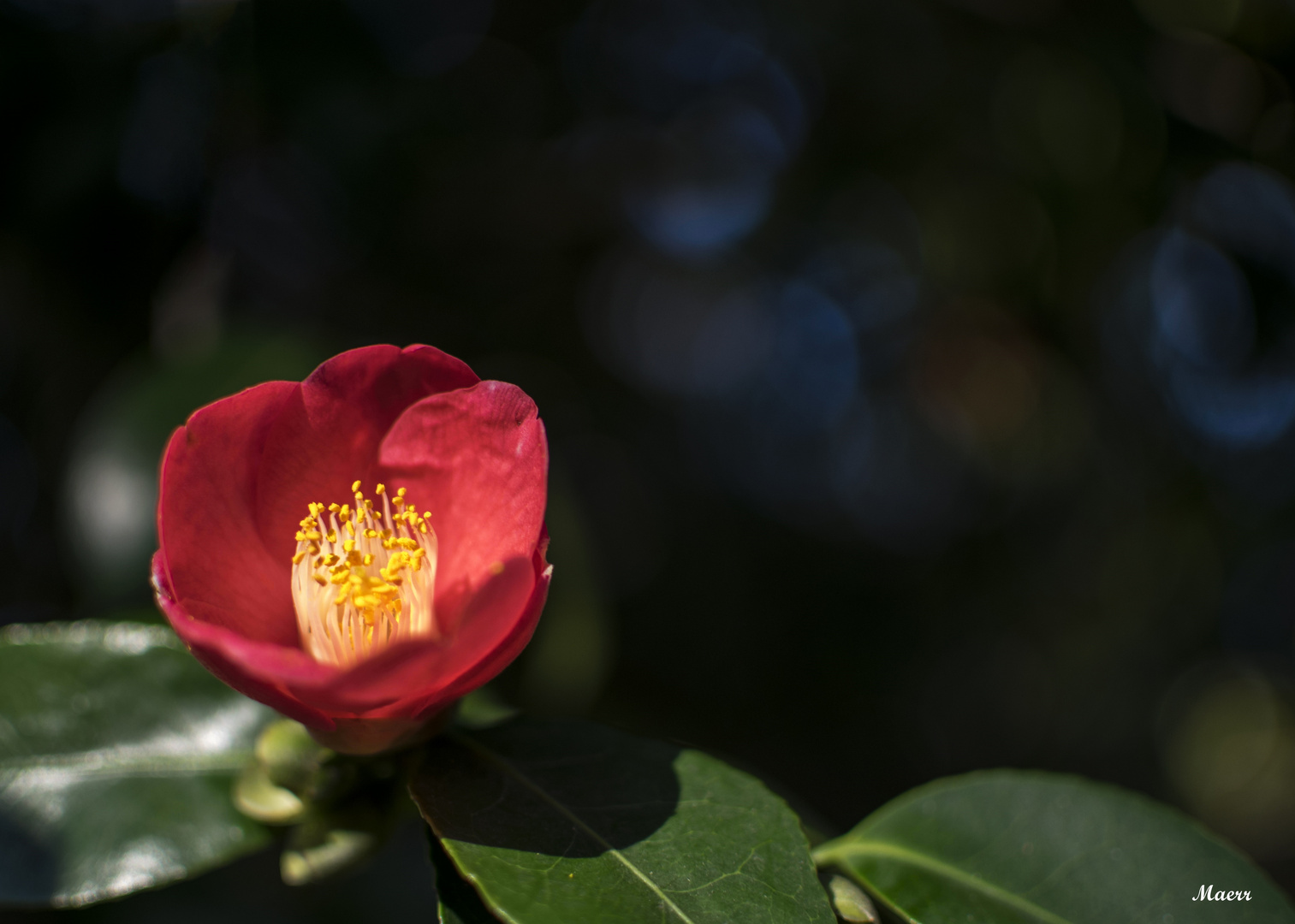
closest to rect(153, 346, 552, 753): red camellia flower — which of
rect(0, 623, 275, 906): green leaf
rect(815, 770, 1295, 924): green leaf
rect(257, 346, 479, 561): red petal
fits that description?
rect(257, 346, 479, 561): red petal

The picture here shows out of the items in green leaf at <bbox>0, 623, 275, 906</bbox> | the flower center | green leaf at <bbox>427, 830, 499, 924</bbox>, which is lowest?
green leaf at <bbox>0, 623, 275, 906</bbox>

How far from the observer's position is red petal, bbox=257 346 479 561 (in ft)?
2.45

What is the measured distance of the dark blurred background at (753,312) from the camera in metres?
1.57

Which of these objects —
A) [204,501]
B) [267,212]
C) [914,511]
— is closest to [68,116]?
[267,212]

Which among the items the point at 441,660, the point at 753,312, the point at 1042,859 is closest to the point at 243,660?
the point at 441,660

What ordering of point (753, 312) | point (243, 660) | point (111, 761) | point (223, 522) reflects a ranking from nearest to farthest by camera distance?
point (243, 660), point (223, 522), point (111, 761), point (753, 312)

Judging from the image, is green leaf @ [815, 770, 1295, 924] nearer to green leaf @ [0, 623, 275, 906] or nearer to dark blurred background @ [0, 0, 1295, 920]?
dark blurred background @ [0, 0, 1295, 920]

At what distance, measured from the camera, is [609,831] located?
65cm

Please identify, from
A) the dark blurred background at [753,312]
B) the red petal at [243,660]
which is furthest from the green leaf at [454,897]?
the dark blurred background at [753,312]

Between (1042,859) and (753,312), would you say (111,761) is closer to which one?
(1042,859)

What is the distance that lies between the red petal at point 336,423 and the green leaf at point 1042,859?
535mm

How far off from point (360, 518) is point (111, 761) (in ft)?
1.10

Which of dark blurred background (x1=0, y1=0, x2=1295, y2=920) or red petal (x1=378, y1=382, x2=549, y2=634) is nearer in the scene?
red petal (x1=378, y1=382, x2=549, y2=634)

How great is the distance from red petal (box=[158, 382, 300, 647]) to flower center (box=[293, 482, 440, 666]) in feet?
0.09
